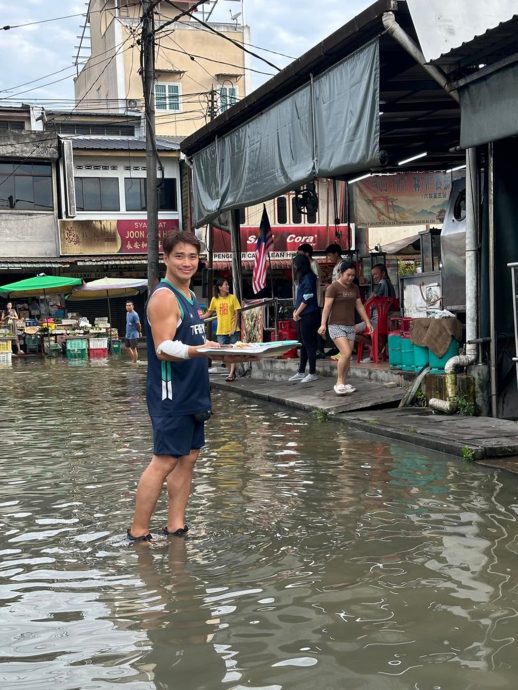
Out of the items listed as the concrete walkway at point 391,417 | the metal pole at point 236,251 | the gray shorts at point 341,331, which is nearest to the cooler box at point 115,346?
the metal pole at point 236,251

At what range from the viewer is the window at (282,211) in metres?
38.3

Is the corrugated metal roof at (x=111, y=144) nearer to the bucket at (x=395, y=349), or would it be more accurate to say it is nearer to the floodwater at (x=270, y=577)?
the bucket at (x=395, y=349)

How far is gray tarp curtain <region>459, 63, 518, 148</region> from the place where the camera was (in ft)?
27.8

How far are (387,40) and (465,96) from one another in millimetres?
1765

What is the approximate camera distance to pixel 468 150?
964 centimetres

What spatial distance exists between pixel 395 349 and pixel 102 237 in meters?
26.5

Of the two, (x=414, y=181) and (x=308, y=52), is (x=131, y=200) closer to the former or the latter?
(x=414, y=181)

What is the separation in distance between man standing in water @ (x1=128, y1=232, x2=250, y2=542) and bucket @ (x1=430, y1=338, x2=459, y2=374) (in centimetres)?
556

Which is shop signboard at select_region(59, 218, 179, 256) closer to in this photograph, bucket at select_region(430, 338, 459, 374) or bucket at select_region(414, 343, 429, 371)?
bucket at select_region(414, 343, 429, 371)

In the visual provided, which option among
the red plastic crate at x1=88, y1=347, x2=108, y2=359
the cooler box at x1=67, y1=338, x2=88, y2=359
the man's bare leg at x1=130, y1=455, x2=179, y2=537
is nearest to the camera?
the man's bare leg at x1=130, y1=455, x2=179, y2=537

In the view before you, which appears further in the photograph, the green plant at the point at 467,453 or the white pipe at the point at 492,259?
the white pipe at the point at 492,259

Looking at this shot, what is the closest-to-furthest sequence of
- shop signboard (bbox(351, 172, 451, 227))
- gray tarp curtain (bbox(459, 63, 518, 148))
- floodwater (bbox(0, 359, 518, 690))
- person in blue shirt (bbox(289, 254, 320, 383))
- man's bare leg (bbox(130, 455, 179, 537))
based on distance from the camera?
floodwater (bbox(0, 359, 518, 690)) → man's bare leg (bbox(130, 455, 179, 537)) → gray tarp curtain (bbox(459, 63, 518, 148)) → person in blue shirt (bbox(289, 254, 320, 383)) → shop signboard (bbox(351, 172, 451, 227))

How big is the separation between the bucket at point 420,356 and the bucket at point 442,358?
0.28 metres

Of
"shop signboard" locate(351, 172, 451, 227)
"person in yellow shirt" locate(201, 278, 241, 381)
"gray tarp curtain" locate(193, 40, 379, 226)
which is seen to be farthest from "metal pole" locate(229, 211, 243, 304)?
"shop signboard" locate(351, 172, 451, 227)
